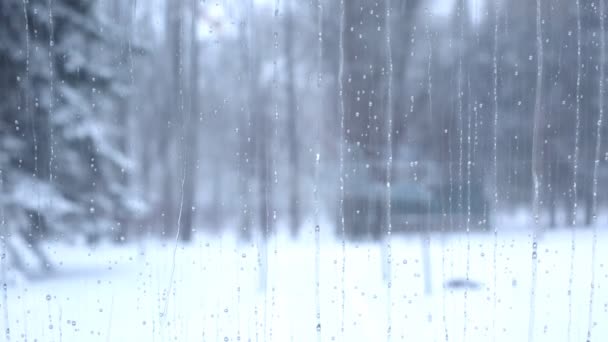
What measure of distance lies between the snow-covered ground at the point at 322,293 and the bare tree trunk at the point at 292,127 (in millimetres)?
167

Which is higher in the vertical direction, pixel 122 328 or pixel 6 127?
pixel 6 127

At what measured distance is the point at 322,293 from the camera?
271 centimetres

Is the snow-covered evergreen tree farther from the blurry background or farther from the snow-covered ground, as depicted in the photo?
the snow-covered ground

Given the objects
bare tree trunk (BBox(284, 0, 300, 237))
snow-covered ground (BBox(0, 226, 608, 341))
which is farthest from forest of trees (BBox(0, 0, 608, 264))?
snow-covered ground (BBox(0, 226, 608, 341))

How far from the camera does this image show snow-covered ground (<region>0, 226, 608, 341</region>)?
105 inches

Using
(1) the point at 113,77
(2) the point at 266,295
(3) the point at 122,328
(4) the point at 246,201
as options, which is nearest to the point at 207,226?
(4) the point at 246,201

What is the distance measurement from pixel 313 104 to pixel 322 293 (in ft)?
3.39

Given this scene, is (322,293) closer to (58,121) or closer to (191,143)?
(191,143)

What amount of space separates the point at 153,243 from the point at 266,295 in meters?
0.68

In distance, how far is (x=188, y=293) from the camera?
2680 mm

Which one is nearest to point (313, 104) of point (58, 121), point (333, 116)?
point (333, 116)

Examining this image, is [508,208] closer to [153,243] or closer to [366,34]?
[366,34]

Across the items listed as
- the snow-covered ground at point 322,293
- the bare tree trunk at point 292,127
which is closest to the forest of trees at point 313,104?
the bare tree trunk at point 292,127

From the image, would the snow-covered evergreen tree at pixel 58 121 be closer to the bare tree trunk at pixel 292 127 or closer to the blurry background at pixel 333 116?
the blurry background at pixel 333 116
